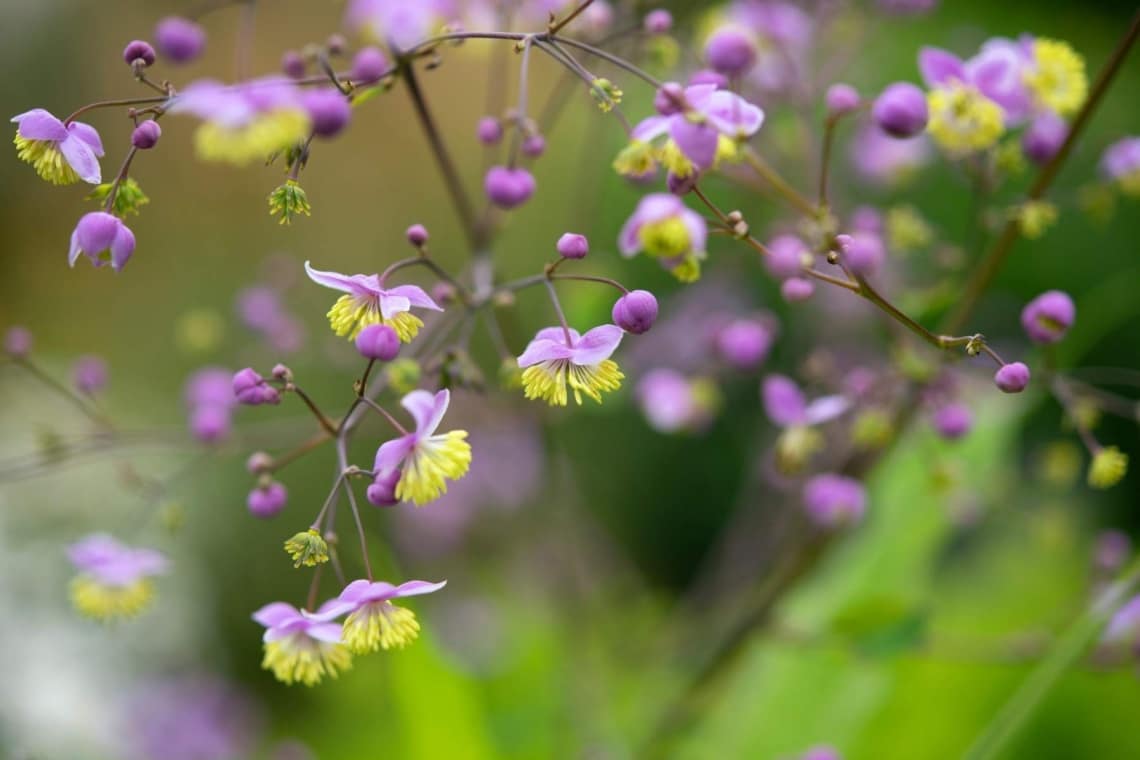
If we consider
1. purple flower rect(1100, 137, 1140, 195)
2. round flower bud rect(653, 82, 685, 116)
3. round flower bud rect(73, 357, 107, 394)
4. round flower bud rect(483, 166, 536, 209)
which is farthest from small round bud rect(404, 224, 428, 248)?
purple flower rect(1100, 137, 1140, 195)

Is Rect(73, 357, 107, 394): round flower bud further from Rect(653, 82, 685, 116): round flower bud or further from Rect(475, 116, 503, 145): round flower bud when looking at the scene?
Rect(653, 82, 685, 116): round flower bud

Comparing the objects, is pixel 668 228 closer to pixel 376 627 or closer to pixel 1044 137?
pixel 376 627

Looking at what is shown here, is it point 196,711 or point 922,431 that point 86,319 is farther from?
point 922,431

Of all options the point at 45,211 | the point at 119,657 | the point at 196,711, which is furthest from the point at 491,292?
the point at 45,211

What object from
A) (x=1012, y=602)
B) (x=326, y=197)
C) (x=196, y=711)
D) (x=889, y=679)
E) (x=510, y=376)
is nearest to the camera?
(x=510, y=376)

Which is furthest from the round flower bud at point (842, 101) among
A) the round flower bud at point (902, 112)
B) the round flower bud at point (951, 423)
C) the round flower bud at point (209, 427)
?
the round flower bud at point (209, 427)
